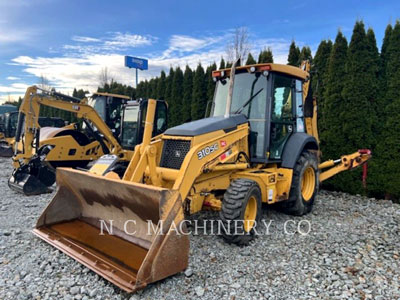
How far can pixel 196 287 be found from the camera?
3.19 meters

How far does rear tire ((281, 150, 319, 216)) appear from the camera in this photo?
202 inches

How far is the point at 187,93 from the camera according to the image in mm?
12055

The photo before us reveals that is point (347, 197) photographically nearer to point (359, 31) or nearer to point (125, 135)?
point (359, 31)

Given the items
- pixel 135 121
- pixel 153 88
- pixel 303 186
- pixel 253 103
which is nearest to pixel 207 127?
A: pixel 253 103

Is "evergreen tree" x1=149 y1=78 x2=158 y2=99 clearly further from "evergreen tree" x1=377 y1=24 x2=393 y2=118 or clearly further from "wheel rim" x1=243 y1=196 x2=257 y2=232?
"wheel rim" x1=243 y1=196 x2=257 y2=232

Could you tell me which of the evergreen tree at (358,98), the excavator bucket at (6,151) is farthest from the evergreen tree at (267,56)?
the excavator bucket at (6,151)

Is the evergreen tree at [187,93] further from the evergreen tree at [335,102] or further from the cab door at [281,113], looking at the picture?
the cab door at [281,113]

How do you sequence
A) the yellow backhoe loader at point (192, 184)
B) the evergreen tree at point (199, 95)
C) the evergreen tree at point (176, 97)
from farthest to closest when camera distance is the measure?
the evergreen tree at point (176, 97), the evergreen tree at point (199, 95), the yellow backhoe loader at point (192, 184)

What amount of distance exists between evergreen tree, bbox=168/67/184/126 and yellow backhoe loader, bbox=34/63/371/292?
7.03m

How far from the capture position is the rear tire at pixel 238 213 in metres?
3.93

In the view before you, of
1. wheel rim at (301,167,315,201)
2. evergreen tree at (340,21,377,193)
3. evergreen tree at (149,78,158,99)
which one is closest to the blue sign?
evergreen tree at (149,78,158,99)

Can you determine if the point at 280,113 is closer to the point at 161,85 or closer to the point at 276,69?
the point at 276,69

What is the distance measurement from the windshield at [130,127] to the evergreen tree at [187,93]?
10.8 feet

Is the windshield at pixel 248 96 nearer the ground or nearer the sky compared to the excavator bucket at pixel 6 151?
nearer the sky
